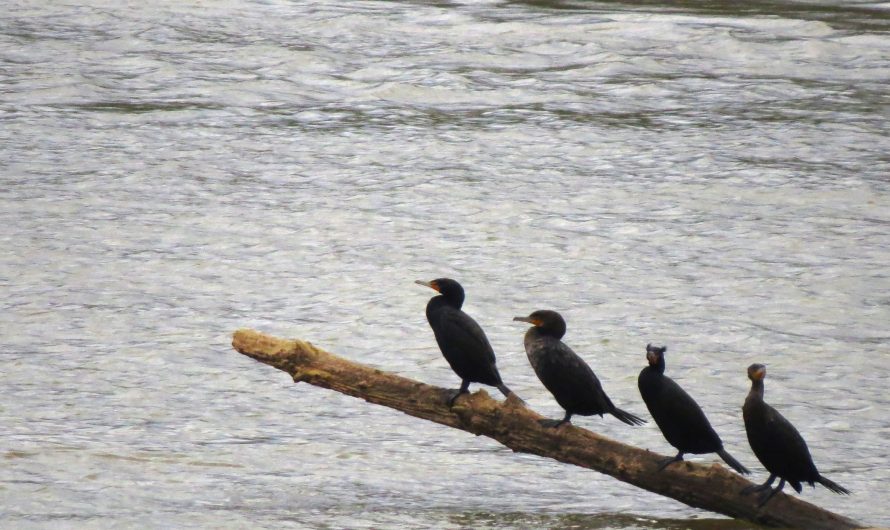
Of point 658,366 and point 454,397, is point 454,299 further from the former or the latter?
point 658,366

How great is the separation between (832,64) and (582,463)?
1003 cm

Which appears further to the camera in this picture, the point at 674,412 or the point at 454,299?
the point at 454,299

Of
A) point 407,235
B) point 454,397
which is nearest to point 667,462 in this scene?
point 454,397

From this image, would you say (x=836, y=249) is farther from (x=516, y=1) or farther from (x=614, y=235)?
(x=516, y=1)

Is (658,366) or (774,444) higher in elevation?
(658,366)

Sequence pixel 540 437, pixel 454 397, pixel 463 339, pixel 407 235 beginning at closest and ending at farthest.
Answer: pixel 540 437
pixel 454 397
pixel 463 339
pixel 407 235

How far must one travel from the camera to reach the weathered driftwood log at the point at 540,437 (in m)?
5.14

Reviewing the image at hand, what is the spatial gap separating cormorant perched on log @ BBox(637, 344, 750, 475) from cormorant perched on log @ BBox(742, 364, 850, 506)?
12cm

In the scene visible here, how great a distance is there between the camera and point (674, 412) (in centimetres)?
521

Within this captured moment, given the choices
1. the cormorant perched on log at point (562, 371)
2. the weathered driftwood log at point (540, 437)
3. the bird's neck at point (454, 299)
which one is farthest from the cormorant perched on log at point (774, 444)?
the bird's neck at point (454, 299)

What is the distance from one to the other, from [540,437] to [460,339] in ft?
1.75

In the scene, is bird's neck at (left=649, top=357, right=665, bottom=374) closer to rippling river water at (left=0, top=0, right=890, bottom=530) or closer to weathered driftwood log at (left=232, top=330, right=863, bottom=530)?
weathered driftwood log at (left=232, top=330, right=863, bottom=530)

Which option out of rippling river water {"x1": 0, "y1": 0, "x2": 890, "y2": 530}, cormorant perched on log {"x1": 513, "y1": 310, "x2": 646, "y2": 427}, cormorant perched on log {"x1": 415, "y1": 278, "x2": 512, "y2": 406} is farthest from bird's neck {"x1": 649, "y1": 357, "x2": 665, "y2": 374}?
rippling river water {"x1": 0, "y1": 0, "x2": 890, "y2": 530}

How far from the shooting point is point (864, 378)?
7.58 meters
